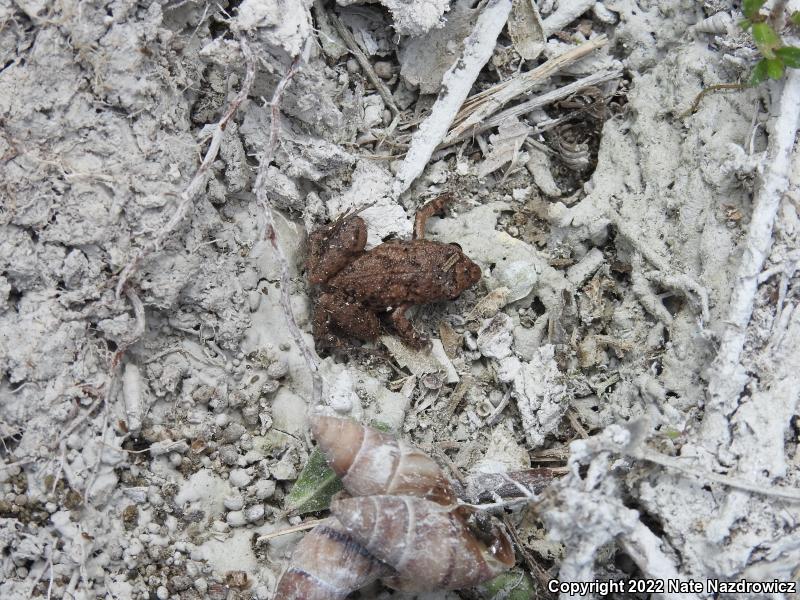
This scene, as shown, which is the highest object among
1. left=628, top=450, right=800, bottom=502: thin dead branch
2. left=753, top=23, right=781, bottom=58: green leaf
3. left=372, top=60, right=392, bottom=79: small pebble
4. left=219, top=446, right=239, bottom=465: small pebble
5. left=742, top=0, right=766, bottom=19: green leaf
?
left=372, top=60, right=392, bottom=79: small pebble

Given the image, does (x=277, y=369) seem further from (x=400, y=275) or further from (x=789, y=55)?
(x=789, y=55)

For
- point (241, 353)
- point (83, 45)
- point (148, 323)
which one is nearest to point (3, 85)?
point (83, 45)

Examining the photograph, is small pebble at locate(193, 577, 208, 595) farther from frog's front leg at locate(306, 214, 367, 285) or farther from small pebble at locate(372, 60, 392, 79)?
small pebble at locate(372, 60, 392, 79)

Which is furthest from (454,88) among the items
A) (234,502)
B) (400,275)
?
(234,502)

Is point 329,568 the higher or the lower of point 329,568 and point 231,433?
the lower

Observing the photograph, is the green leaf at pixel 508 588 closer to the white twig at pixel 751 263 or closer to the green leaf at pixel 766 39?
the white twig at pixel 751 263

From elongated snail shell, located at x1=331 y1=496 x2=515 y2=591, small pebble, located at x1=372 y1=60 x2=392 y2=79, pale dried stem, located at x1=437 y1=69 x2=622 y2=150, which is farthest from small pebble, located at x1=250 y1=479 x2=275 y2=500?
small pebble, located at x1=372 y1=60 x2=392 y2=79

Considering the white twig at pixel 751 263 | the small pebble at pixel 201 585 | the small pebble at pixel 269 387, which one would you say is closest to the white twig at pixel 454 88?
the small pebble at pixel 269 387
